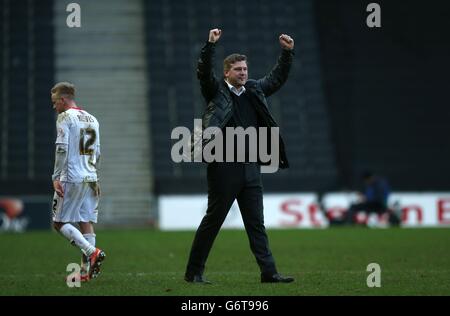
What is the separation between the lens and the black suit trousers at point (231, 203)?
9.80 metres

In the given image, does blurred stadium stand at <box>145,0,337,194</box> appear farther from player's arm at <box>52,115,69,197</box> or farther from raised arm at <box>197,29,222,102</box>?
raised arm at <box>197,29,222,102</box>

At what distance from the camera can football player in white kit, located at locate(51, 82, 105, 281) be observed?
33.4ft

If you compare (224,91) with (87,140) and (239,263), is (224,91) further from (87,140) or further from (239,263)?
(239,263)

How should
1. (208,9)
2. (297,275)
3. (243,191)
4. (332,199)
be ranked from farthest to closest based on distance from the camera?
(208,9) → (332,199) → (297,275) → (243,191)

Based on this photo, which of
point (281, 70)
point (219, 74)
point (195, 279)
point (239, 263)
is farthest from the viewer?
point (219, 74)

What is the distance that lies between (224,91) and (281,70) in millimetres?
684

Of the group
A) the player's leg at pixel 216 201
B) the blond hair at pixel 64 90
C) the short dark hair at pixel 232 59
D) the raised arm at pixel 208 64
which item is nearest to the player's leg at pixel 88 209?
the blond hair at pixel 64 90

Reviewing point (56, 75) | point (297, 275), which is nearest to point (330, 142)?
point (56, 75)

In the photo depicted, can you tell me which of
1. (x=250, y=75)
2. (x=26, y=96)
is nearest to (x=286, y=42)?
(x=250, y=75)

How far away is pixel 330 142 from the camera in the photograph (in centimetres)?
3014

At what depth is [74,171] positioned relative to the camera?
10.2m

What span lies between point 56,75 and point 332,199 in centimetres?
968

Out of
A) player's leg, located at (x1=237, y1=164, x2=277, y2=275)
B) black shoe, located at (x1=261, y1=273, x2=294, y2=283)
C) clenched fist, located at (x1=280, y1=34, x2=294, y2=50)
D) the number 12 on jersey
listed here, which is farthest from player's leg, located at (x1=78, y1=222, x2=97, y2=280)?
clenched fist, located at (x1=280, y1=34, x2=294, y2=50)
